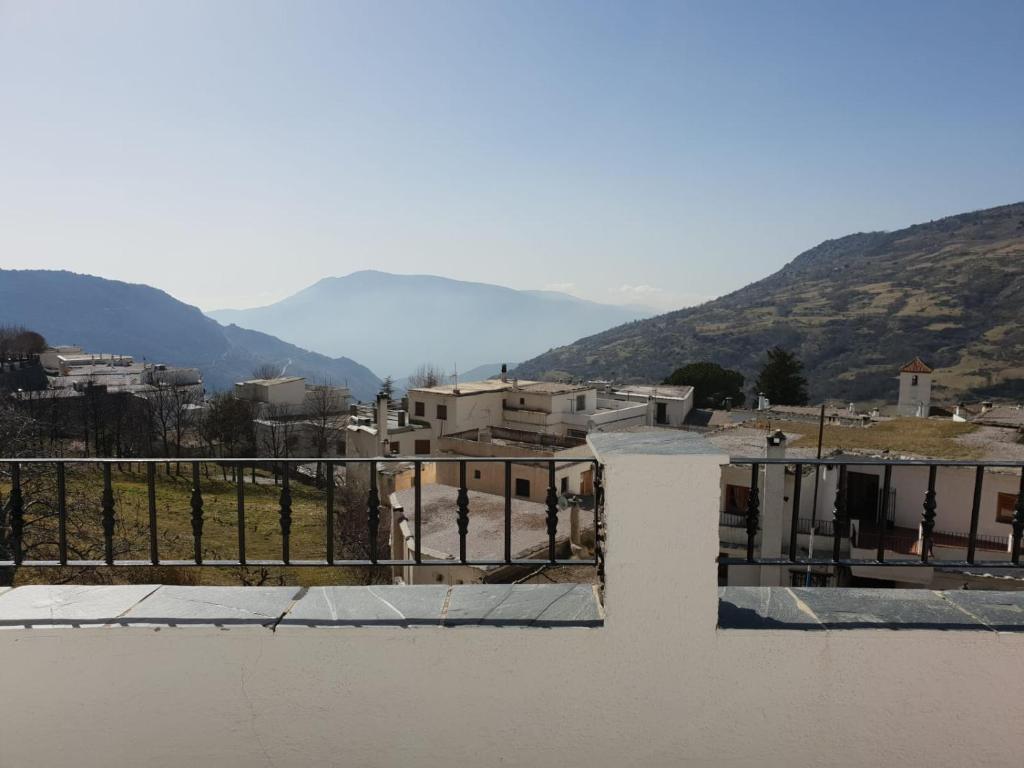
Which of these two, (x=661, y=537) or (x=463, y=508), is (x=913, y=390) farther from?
(x=661, y=537)

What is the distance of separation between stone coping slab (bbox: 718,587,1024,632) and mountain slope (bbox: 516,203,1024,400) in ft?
194

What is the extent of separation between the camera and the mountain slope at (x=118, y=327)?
548ft

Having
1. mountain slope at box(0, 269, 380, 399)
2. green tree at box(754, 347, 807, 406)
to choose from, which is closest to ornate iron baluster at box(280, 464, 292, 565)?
green tree at box(754, 347, 807, 406)

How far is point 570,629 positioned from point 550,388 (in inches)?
1262

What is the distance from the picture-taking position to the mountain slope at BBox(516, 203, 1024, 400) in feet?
212

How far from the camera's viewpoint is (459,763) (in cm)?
204

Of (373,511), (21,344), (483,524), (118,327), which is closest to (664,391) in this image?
(483,524)

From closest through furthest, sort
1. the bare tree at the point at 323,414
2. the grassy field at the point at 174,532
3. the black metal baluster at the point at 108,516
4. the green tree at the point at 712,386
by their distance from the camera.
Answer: the black metal baluster at the point at 108,516 < the grassy field at the point at 174,532 < the bare tree at the point at 323,414 < the green tree at the point at 712,386

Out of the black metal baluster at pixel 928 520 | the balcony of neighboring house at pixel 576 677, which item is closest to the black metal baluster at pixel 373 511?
the balcony of neighboring house at pixel 576 677

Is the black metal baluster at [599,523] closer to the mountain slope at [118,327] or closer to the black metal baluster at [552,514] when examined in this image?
the black metal baluster at [552,514]

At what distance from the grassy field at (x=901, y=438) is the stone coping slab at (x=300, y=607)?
1361 centimetres

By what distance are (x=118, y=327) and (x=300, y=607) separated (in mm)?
206514

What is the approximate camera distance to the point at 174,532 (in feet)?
49.5

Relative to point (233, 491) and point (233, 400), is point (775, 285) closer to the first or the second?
point (233, 400)
